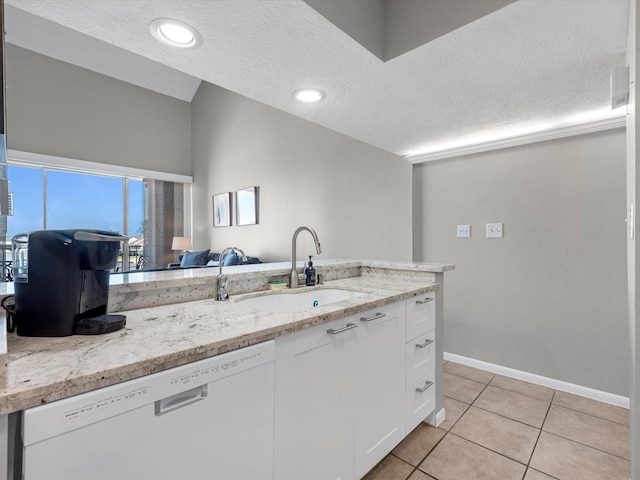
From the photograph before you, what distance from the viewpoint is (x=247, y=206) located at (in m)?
5.07

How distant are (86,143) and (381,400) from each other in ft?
19.9

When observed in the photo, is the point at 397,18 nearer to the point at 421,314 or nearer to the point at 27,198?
the point at 421,314

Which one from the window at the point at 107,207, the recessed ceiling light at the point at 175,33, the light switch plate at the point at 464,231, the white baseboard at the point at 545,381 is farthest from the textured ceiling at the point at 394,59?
the window at the point at 107,207

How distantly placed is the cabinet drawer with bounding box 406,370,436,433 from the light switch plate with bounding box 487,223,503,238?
4.32 ft

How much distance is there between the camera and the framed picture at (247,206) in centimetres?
490

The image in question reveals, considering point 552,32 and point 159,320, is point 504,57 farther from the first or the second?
point 159,320

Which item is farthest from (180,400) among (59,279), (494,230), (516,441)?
(494,230)

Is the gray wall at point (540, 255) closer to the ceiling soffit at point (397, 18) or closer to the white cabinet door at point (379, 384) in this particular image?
the white cabinet door at point (379, 384)

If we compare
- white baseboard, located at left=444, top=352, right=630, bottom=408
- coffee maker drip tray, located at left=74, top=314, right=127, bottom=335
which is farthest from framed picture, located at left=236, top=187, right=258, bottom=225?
coffee maker drip tray, located at left=74, top=314, right=127, bottom=335

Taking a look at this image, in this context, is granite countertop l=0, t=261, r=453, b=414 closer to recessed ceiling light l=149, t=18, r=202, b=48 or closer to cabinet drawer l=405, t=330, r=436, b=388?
cabinet drawer l=405, t=330, r=436, b=388

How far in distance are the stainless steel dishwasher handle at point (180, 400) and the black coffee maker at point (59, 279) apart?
33 centimetres

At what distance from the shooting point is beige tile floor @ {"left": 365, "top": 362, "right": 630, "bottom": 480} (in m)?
1.52

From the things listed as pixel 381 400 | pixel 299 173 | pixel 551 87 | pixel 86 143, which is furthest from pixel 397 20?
pixel 86 143

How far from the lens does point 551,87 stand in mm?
1659
